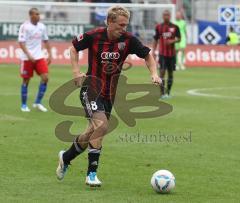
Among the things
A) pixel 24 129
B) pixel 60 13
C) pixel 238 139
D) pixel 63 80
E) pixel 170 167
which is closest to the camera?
pixel 170 167

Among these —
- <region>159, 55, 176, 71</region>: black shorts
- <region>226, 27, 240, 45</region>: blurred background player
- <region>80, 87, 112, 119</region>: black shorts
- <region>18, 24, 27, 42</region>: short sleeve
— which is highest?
<region>80, 87, 112, 119</region>: black shorts

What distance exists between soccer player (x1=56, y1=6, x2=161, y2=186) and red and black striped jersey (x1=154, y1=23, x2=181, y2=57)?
39.5 feet

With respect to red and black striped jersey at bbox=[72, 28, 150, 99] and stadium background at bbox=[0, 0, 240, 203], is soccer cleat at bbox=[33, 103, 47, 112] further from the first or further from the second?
red and black striped jersey at bbox=[72, 28, 150, 99]

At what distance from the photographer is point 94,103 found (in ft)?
30.8

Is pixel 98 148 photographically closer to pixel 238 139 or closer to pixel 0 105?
pixel 238 139

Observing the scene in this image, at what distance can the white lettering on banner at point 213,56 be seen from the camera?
3662cm

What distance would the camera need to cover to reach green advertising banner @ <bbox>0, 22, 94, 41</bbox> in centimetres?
3500

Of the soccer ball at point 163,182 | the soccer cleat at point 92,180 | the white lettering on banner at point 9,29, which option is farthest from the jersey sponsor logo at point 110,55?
the white lettering on banner at point 9,29

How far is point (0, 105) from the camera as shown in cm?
1894

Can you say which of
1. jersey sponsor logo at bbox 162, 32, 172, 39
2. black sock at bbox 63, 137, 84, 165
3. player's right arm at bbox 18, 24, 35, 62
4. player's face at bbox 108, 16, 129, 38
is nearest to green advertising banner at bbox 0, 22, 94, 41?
jersey sponsor logo at bbox 162, 32, 172, 39

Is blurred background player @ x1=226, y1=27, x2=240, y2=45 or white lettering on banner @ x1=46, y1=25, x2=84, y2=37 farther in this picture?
blurred background player @ x1=226, y1=27, x2=240, y2=45

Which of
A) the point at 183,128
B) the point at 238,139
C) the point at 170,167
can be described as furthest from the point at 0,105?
the point at 170,167

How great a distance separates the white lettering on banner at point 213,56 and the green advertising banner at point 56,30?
194 inches

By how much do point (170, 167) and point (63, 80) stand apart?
16531 millimetres
